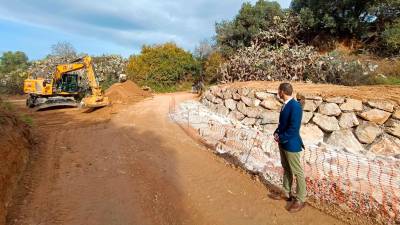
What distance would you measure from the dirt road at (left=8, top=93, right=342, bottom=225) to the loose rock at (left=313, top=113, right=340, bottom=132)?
12.0ft

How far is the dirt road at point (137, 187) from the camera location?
522 centimetres

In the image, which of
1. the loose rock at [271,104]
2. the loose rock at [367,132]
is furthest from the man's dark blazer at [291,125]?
the loose rock at [271,104]

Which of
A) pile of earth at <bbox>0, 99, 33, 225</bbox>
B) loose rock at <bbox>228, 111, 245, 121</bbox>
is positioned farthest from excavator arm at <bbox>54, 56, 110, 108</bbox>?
pile of earth at <bbox>0, 99, 33, 225</bbox>

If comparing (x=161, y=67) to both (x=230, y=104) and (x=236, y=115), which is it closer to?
(x=230, y=104)

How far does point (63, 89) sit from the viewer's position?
17.9 m

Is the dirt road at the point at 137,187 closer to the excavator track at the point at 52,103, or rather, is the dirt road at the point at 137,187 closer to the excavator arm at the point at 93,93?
the excavator arm at the point at 93,93

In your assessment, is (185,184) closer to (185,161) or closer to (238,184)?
(238,184)

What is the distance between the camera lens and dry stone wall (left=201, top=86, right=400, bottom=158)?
29.5ft

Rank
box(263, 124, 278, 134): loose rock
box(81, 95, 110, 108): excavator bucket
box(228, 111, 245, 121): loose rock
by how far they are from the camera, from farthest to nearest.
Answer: box(81, 95, 110, 108): excavator bucket → box(228, 111, 245, 121): loose rock → box(263, 124, 278, 134): loose rock

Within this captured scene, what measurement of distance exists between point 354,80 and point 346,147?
149 inches

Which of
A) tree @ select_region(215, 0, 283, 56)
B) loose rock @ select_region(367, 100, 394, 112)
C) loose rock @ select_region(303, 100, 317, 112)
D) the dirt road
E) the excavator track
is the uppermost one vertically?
tree @ select_region(215, 0, 283, 56)

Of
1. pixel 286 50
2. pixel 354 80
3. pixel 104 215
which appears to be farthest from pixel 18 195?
pixel 286 50

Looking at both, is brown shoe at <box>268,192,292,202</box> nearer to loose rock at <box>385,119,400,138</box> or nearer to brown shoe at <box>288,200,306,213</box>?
brown shoe at <box>288,200,306,213</box>

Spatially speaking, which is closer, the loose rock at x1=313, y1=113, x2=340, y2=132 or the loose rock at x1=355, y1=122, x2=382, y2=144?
the loose rock at x1=355, y1=122, x2=382, y2=144
